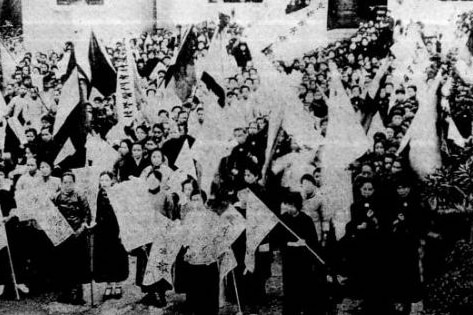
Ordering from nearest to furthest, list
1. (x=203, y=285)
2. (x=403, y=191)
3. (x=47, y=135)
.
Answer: (x=403, y=191) → (x=203, y=285) → (x=47, y=135)

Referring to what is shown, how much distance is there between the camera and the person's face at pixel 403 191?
444 cm

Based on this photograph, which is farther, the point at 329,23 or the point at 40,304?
the point at 40,304

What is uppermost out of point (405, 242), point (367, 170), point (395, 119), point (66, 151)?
point (395, 119)

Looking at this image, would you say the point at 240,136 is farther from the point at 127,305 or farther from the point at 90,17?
the point at 127,305

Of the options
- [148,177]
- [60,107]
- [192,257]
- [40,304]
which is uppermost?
[60,107]

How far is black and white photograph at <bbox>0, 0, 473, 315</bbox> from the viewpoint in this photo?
4434mm

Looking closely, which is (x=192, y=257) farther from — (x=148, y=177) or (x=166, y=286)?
(x=148, y=177)

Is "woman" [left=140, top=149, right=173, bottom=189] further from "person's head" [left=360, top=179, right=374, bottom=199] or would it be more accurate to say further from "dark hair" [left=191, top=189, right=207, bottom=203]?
"person's head" [left=360, top=179, right=374, bottom=199]

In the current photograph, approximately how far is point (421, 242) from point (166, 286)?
216cm

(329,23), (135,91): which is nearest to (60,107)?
(135,91)

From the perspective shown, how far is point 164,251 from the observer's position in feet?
15.0

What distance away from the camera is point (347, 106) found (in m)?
4.45

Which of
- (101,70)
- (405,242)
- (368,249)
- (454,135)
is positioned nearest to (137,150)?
(101,70)

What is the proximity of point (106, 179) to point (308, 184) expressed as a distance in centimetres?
170
